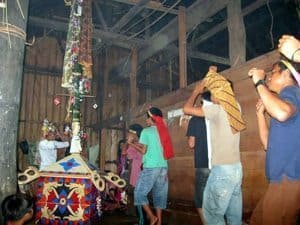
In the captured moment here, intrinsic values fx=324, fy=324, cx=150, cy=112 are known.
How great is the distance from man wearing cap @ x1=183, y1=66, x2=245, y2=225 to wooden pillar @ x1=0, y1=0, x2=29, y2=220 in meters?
1.84

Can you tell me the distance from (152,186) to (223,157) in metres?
2.31

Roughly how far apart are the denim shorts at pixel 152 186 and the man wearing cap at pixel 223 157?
1987 mm

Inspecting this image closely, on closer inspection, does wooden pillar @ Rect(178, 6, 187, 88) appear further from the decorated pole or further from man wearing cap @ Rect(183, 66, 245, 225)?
man wearing cap @ Rect(183, 66, 245, 225)

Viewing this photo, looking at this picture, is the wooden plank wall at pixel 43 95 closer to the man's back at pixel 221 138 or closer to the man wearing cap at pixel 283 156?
the man's back at pixel 221 138

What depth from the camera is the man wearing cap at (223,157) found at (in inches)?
127

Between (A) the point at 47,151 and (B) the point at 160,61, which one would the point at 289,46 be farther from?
(B) the point at 160,61

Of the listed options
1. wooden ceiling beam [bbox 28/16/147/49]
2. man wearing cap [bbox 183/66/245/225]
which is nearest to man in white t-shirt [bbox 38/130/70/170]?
wooden ceiling beam [bbox 28/16/147/49]

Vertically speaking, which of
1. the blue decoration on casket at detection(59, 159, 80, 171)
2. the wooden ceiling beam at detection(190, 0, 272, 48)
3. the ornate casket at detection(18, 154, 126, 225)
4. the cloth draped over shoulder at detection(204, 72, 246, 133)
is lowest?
the ornate casket at detection(18, 154, 126, 225)

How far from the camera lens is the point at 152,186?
539 centimetres

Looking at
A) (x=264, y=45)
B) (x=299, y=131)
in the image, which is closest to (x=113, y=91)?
(x=264, y=45)

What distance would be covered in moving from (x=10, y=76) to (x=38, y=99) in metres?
8.94

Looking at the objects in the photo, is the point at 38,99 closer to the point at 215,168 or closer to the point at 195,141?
the point at 195,141

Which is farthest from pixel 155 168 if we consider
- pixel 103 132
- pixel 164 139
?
pixel 103 132

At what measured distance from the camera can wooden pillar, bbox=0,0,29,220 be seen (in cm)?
252
